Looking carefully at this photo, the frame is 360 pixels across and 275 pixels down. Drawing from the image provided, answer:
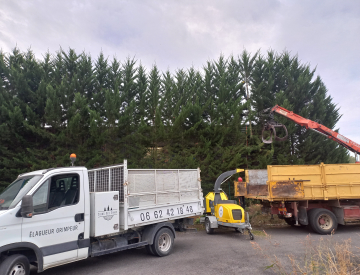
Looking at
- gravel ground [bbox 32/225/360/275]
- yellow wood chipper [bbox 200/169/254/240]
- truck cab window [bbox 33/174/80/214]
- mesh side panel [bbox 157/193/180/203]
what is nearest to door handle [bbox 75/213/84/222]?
truck cab window [bbox 33/174/80/214]

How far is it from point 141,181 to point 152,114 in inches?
384

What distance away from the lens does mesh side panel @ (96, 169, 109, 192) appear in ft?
21.9

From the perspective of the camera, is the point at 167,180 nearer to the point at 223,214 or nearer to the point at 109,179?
the point at 109,179

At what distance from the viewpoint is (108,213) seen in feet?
19.2

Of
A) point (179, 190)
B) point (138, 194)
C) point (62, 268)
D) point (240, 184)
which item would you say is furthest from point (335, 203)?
point (62, 268)

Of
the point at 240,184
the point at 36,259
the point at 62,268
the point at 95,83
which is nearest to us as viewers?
the point at 36,259

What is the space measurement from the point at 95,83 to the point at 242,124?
953 cm

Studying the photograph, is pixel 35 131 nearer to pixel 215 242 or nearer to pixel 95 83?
pixel 95 83

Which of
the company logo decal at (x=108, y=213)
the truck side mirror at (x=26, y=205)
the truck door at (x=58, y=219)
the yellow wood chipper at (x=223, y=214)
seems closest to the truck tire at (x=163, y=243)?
the company logo decal at (x=108, y=213)

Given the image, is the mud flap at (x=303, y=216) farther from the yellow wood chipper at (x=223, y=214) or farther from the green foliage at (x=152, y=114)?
the green foliage at (x=152, y=114)

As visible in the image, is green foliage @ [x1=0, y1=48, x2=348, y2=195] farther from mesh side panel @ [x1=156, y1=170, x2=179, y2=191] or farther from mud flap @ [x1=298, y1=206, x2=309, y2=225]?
mesh side panel @ [x1=156, y1=170, x2=179, y2=191]

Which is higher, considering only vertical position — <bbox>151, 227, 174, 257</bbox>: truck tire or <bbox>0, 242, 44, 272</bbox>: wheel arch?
A: <bbox>0, 242, 44, 272</bbox>: wheel arch

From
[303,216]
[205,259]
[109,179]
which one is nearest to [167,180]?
[109,179]

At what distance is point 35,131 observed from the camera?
41.8 ft
